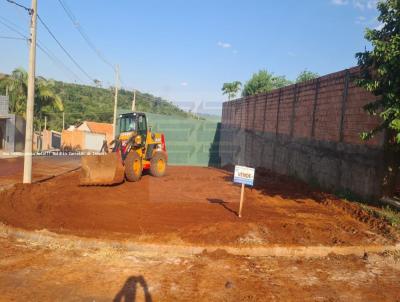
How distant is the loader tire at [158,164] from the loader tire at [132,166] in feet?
5.61

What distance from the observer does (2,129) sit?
3366cm

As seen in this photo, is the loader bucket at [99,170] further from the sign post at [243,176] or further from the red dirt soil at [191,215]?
the sign post at [243,176]

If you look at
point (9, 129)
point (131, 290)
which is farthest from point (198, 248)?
point (9, 129)

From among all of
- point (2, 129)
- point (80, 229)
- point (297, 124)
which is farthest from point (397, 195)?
point (2, 129)

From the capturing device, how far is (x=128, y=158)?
15.0m

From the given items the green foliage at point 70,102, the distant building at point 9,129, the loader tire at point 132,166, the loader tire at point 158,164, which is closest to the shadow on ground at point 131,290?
the loader tire at point 132,166

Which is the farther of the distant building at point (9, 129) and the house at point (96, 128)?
the house at point (96, 128)

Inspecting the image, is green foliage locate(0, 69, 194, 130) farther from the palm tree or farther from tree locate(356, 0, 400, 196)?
tree locate(356, 0, 400, 196)

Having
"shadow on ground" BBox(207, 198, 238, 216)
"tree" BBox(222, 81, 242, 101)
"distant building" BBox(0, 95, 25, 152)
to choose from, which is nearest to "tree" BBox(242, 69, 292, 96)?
"tree" BBox(222, 81, 242, 101)

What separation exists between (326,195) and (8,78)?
97.9 ft

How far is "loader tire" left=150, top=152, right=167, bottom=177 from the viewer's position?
1742 centimetres

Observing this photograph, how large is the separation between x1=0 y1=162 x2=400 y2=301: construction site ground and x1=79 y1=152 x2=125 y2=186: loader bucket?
4.93 feet

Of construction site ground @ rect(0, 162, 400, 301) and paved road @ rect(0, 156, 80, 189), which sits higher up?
construction site ground @ rect(0, 162, 400, 301)

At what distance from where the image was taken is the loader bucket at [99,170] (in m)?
13.4
